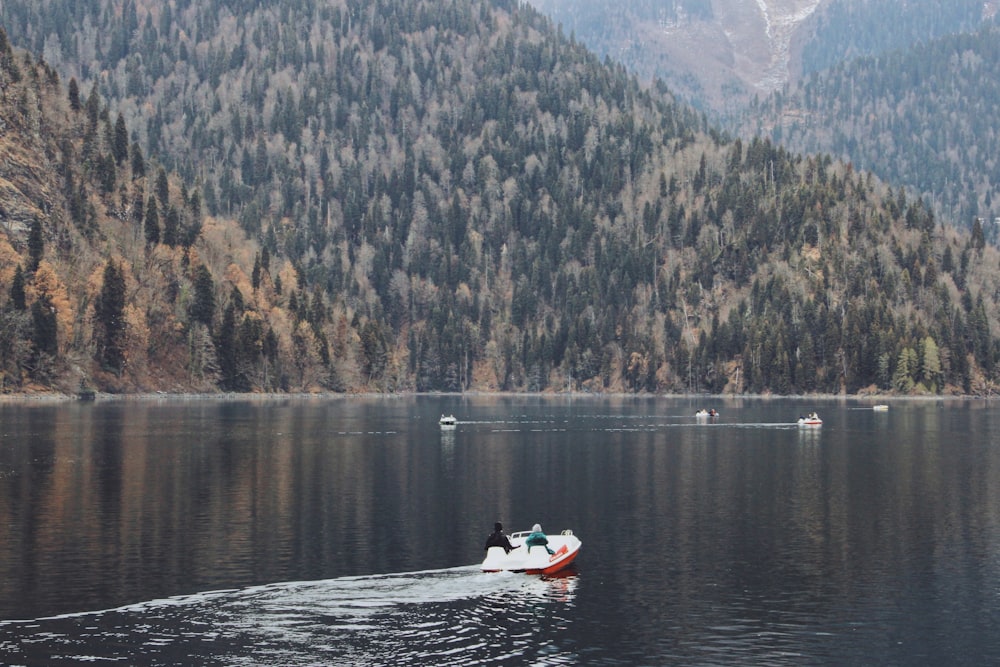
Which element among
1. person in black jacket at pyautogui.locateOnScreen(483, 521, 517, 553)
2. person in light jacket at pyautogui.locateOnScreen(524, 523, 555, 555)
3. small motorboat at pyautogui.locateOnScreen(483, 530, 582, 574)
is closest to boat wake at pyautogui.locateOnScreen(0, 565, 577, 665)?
small motorboat at pyautogui.locateOnScreen(483, 530, 582, 574)

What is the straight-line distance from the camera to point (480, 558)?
75.9 metres

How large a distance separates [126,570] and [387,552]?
1649cm

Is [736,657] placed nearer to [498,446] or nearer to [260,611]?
[260,611]

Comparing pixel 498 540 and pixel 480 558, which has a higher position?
pixel 498 540

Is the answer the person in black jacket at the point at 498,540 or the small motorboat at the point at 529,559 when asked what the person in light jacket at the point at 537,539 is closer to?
the small motorboat at the point at 529,559

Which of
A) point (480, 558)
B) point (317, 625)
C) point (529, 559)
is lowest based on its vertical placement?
point (317, 625)

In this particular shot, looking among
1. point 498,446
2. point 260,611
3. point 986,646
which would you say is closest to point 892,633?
point 986,646

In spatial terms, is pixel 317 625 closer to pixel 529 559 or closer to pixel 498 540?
pixel 498 540

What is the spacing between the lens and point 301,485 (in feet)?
366

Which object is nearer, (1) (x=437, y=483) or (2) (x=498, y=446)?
(1) (x=437, y=483)

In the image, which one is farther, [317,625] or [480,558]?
[480,558]

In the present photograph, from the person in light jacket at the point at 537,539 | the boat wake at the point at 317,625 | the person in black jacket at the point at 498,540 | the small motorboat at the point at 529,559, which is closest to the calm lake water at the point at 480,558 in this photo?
the boat wake at the point at 317,625

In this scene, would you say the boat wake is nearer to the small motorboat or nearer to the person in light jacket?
the small motorboat

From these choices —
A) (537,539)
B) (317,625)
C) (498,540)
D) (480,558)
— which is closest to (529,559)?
(537,539)
